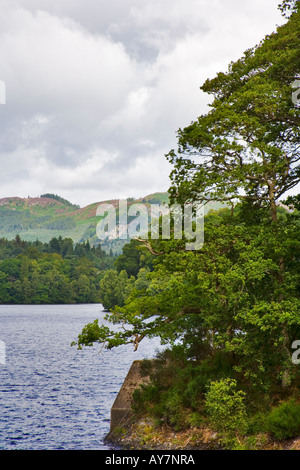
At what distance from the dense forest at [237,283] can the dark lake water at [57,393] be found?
4.55 meters

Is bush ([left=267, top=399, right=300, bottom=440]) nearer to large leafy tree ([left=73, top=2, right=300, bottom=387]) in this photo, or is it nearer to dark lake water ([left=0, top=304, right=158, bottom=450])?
large leafy tree ([left=73, top=2, right=300, bottom=387])

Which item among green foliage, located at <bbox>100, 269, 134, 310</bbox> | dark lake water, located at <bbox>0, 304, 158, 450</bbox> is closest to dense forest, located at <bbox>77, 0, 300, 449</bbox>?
dark lake water, located at <bbox>0, 304, 158, 450</bbox>

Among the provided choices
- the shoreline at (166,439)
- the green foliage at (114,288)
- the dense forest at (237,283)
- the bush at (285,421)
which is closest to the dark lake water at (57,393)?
the shoreline at (166,439)

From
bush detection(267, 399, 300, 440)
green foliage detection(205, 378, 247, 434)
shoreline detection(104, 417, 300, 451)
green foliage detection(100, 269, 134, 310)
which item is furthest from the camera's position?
green foliage detection(100, 269, 134, 310)

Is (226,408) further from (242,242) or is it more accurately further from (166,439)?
(242,242)

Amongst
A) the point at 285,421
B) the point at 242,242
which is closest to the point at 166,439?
the point at 285,421

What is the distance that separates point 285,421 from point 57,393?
828 inches

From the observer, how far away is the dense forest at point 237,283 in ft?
70.6

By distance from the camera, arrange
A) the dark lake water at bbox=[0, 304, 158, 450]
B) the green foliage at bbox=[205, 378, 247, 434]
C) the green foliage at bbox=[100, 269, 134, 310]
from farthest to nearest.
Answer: the green foliage at bbox=[100, 269, 134, 310]
the dark lake water at bbox=[0, 304, 158, 450]
the green foliage at bbox=[205, 378, 247, 434]

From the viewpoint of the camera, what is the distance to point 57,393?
3656cm

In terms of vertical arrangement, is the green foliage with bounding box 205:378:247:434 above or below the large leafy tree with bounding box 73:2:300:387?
below

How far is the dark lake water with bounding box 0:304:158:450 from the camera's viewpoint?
26.2 m

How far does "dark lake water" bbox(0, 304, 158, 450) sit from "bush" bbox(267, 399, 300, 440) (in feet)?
27.9
